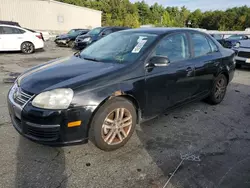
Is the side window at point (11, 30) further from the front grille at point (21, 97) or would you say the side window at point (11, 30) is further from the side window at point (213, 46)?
the side window at point (213, 46)

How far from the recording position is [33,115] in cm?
237

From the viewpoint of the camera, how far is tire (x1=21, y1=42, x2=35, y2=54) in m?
11.6

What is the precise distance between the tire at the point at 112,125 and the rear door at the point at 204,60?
5.14ft

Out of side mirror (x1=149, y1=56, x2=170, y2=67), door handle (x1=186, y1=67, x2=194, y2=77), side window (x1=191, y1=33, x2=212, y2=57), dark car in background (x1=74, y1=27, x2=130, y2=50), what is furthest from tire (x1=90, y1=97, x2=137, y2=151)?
dark car in background (x1=74, y1=27, x2=130, y2=50)

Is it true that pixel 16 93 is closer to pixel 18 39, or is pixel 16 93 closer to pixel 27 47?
pixel 18 39

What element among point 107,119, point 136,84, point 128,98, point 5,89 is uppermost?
point 136,84

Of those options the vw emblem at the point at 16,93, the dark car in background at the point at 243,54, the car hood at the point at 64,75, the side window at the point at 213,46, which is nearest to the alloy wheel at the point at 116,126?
the car hood at the point at 64,75

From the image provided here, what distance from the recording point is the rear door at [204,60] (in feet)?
12.5

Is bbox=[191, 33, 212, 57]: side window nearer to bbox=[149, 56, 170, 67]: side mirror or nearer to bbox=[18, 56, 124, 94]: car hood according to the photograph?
bbox=[149, 56, 170, 67]: side mirror

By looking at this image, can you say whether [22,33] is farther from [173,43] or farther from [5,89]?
[173,43]

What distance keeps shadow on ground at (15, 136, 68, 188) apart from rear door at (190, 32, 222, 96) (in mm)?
2549

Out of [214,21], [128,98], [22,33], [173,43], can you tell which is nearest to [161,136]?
[128,98]

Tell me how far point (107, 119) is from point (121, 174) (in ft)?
2.14

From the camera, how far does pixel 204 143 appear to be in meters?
3.12
